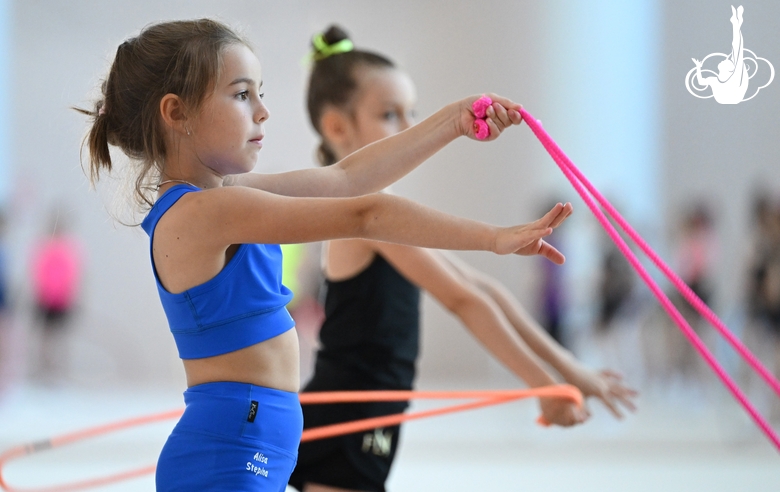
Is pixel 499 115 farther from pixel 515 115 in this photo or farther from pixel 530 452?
pixel 530 452

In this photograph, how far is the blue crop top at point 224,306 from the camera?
1350mm

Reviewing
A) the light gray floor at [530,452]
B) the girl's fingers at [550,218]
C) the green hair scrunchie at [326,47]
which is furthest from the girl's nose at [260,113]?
the light gray floor at [530,452]

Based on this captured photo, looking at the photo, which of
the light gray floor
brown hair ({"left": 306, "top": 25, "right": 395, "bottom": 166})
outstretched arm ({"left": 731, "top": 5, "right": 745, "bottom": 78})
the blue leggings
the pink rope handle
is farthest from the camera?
the light gray floor

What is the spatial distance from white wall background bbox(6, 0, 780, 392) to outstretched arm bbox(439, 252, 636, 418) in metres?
6.32

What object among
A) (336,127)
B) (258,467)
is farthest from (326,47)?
(258,467)

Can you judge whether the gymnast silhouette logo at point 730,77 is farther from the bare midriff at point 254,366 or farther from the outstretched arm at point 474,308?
the bare midriff at point 254,366

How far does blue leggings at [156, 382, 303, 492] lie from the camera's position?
1.33 metres

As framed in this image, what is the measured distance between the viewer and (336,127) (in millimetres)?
2350

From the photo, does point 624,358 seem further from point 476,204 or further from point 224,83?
point 224,83

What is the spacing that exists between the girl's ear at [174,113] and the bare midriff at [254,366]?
0.37m

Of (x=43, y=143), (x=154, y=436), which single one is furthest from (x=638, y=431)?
(x=43, y=143)

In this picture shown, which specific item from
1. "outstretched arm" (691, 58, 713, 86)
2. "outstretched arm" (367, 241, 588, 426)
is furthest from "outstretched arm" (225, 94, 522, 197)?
"outstretched arm" (691, 58, 713, 86)

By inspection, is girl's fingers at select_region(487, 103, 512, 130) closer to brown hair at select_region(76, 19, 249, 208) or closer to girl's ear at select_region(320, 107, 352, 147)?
brown hair at select_region(76, 19, 249, 208)

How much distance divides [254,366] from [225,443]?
0.41ft
